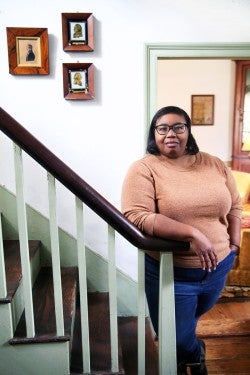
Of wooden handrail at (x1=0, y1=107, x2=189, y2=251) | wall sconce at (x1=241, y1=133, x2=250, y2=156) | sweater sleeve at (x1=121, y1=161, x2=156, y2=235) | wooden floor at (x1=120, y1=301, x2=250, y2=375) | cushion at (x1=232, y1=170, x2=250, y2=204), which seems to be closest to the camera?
wooden handrail at (x1=0, y1=107, x2=189, y2=251)

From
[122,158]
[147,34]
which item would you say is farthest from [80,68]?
[122,158]

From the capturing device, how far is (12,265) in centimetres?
179

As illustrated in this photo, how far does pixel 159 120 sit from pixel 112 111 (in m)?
0.77

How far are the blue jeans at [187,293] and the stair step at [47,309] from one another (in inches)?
16.3

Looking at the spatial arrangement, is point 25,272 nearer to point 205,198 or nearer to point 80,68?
point 205,198

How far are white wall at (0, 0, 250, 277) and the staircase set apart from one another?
471mm

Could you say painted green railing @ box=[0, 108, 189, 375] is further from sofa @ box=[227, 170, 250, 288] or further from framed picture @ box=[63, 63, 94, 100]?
sofa @ box=[227, 170, 250, 288]

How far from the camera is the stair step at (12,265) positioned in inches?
56.5

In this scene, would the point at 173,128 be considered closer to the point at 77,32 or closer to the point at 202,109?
the point at 77,32

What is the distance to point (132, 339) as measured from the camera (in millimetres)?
2014

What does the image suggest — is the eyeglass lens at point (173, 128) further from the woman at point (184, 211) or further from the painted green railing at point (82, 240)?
Answer: the painted green railing at point (82, 240)

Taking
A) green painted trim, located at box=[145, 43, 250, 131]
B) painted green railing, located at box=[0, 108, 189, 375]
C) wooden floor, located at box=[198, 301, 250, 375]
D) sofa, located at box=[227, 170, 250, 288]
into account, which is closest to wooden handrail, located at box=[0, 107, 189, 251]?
painted green railing, located at box=[0, 108, 189, 375]

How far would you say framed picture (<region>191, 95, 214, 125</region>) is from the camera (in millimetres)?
5512

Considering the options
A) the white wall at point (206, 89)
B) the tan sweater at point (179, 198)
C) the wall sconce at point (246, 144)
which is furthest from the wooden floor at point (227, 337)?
the white wall at point (206, 89)
